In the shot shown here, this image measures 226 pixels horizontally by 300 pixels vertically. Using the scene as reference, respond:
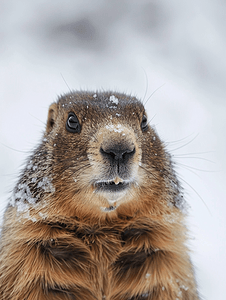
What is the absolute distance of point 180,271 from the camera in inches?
150

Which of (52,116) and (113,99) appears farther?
(52,116)

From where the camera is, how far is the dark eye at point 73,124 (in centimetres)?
369

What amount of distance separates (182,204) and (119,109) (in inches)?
44.5

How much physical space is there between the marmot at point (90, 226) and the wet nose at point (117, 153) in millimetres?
131

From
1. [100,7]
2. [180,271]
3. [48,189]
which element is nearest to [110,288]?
[180,271]

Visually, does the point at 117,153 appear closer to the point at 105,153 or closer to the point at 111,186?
the point at 105,153

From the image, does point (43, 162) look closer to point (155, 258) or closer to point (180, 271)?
point (155, 258)

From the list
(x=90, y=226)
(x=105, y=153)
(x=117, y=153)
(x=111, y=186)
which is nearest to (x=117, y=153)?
(x=117, y=153)

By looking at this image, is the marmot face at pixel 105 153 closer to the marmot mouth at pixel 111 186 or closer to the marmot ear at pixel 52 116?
the marmot mouth at pixel 111 186

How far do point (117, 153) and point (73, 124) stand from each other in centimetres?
89

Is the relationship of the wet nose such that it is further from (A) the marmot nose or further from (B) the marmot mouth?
(B) the marmot mouth

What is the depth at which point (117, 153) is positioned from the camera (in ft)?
9.89

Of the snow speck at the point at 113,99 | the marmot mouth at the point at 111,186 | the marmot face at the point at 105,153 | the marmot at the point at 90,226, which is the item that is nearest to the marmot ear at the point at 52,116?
the marmot face at the point at 105,153

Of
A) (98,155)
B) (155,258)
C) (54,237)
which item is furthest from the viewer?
(155,258)
